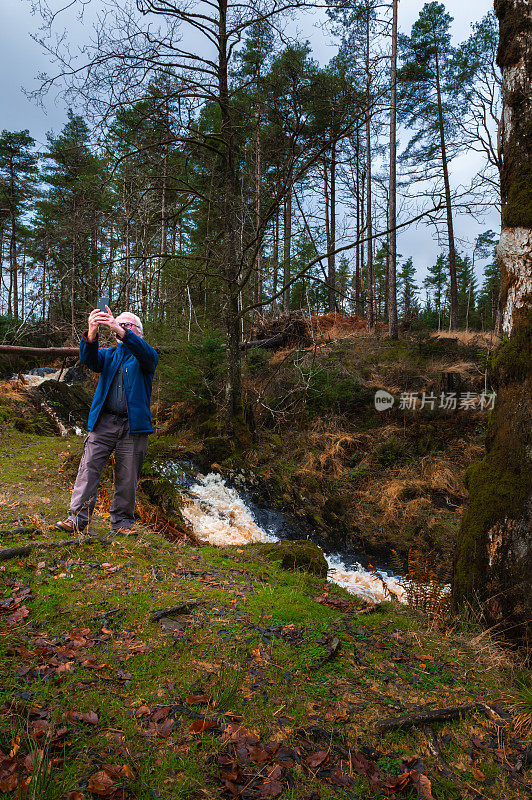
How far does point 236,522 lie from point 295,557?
2.44 metres

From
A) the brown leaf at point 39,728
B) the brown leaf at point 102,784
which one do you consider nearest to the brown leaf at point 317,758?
the brown leaf at point 102,784

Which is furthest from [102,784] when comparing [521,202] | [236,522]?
[236,522]

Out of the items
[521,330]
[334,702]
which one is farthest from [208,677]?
[521,330]

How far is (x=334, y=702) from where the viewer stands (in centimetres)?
230

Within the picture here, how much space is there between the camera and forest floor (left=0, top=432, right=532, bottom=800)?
5.64 feet

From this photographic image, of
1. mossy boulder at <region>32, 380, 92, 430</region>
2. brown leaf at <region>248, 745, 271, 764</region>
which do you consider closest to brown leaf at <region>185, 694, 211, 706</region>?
brown leaf at <region>248, 745, 271, 764</region>

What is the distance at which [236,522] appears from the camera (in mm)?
7531

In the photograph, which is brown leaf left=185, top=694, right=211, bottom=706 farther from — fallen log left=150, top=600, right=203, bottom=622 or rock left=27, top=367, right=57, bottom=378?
rock left=27, top=367, right=57, bottom=378

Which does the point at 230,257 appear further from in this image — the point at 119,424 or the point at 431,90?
the point at 431,90

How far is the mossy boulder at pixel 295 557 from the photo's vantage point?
5.13 meters

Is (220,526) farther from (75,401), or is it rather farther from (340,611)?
(75,401)

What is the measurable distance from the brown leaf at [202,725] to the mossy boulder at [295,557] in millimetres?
3027

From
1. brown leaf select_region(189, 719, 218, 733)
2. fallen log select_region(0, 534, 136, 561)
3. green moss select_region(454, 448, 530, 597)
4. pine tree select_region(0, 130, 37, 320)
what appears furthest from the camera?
pine tree select_region(0, 130, 37, 320)

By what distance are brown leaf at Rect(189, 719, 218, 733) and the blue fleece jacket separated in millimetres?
2750
